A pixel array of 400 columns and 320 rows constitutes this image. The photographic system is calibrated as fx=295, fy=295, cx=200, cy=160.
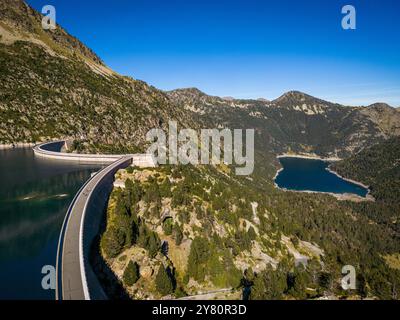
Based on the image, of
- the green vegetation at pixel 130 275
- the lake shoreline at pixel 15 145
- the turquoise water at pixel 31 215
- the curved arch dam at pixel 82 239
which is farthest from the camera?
the lake shoreline at pixel 15 145

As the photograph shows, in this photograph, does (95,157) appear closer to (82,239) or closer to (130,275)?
(130,275)

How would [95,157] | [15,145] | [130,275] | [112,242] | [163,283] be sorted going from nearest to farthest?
[130,275]
[112,242]
[163,283]
[95,157]
[15,145]

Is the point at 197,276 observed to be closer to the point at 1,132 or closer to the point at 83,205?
the point at 83,205

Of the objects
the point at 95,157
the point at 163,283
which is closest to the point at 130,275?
the point at 163,283

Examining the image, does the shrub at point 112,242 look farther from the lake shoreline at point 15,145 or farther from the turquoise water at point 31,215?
the lake shoreline at point 15,145

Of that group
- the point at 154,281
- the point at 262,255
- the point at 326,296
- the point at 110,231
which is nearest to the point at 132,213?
the point at 110,231

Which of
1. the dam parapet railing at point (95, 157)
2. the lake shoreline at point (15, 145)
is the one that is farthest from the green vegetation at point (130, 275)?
the lake shoreline at point (15, 145)

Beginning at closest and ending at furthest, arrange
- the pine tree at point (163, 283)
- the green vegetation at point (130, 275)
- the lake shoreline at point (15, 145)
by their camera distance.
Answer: the green vegetation at point (130, 275) → the pine tree at point (163, 283) → the lake shoreline at point (15, 145)
